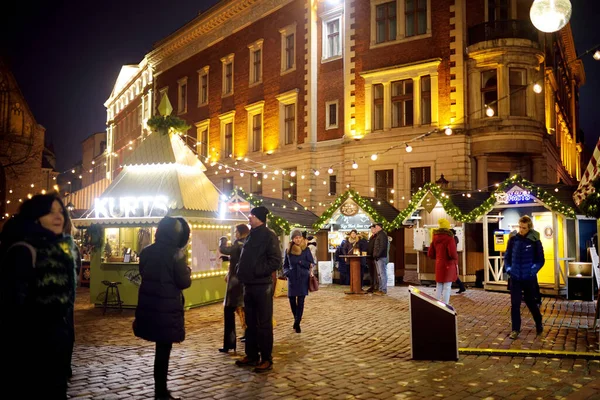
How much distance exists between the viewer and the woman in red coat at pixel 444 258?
10.1m

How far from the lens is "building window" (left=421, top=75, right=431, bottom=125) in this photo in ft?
78.5

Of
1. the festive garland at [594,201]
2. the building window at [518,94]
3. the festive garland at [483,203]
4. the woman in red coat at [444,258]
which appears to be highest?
the building window at [518,94]

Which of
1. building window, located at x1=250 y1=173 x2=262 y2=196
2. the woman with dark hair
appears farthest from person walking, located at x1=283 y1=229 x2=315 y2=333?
building window, located at x1=250 y1=173 x2=262 y2=196

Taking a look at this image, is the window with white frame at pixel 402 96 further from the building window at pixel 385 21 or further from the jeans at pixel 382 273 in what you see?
the jeans at pixel 382 273

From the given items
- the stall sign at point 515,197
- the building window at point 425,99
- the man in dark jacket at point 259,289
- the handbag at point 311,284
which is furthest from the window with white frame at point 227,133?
the man in dark jacket at point 259,289

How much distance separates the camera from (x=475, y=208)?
16.4 meters

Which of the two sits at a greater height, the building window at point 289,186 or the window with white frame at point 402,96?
the window with white frame at point 402,96

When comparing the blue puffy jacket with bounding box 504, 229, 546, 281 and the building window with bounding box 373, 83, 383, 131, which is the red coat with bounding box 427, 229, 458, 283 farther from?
the building window with bounding box 373, 83, 383, 131

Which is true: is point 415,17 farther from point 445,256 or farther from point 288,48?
point 445,256

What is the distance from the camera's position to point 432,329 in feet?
22.9

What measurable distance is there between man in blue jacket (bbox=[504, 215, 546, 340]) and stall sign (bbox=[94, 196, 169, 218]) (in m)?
7.70

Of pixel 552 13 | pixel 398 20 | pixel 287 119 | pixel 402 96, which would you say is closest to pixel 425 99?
pixel 402 96

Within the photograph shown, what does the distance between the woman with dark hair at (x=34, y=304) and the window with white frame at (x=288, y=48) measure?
26061 mm

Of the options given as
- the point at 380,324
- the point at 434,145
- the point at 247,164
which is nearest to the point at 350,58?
the point at 434,145
